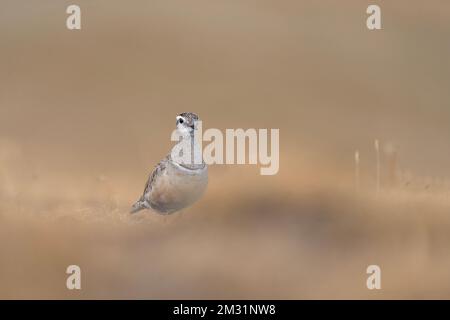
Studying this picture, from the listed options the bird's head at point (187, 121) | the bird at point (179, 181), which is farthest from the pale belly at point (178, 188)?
the bird's head at point (187, 121)

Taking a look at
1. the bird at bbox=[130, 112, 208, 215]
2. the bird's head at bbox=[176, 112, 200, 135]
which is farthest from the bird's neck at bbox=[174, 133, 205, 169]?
the bird's head at bbox=[176, 112, 200, 135]

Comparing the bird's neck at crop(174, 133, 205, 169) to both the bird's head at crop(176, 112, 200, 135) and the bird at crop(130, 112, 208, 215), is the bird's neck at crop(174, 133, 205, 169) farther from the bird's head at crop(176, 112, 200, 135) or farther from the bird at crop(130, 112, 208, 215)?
the bird's head at crop(176, 112, 200, 135)

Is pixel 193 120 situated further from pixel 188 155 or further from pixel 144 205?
pixel 144 205

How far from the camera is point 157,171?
933 cm

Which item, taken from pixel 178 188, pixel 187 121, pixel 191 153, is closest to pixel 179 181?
pixel 178 188

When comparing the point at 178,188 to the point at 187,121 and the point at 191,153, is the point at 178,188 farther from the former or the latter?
the point at 187,121

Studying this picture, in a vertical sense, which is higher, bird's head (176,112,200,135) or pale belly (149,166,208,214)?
bird's head (176,112,200,135)

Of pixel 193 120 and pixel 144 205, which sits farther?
pixel 144 205

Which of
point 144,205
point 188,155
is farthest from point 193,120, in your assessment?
point 144,205

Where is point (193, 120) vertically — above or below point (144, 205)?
above

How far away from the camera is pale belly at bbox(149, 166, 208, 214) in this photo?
9062 millimetres

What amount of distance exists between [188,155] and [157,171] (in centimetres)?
47

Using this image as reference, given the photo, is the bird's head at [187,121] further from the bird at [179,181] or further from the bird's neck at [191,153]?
the bird's neck at [191,153]

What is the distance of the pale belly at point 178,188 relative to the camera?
9.06 meters
